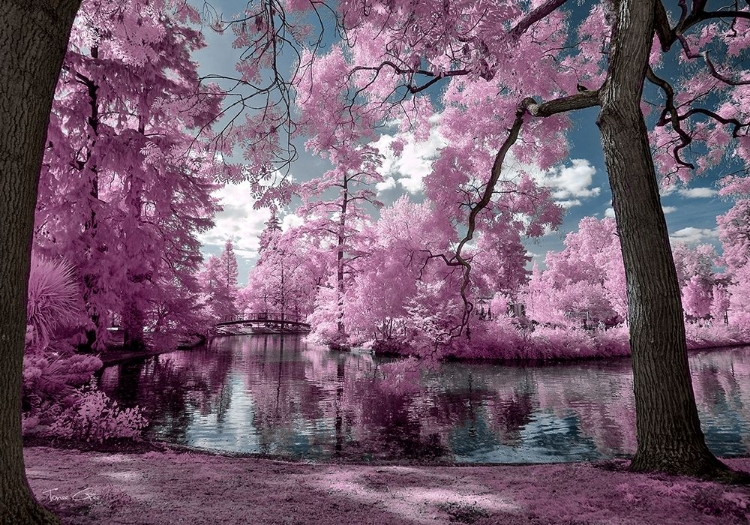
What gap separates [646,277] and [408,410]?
6.58m

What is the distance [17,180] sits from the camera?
221cm

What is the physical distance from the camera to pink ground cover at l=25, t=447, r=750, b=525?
9.40 ft

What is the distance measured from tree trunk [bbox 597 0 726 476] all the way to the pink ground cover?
49 centimetres

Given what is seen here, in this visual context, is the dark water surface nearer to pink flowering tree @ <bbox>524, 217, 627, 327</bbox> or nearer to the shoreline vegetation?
the shoreline vegetation

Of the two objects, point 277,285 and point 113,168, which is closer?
point 113,168

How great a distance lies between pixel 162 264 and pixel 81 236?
4.78 metres

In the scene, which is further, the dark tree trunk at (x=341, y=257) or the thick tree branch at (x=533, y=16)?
the dark tree trunk at (x=341, y=257)

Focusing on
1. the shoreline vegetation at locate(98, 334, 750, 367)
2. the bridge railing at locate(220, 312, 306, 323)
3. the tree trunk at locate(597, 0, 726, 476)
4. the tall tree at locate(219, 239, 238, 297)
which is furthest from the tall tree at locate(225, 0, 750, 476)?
the tall tree at locate(219, 239, 238, 297)

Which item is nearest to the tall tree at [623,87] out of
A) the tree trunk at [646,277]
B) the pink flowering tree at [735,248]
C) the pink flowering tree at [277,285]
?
the tree trunk at [646,277]

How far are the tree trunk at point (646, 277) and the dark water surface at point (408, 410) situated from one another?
2844mm

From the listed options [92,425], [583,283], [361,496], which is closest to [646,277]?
[361,496]

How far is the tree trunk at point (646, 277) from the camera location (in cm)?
403

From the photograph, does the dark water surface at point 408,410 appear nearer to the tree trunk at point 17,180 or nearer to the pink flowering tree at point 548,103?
the pink flowering tree at point 548,103

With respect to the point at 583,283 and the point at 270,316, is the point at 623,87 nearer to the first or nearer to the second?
the point at 583,283
